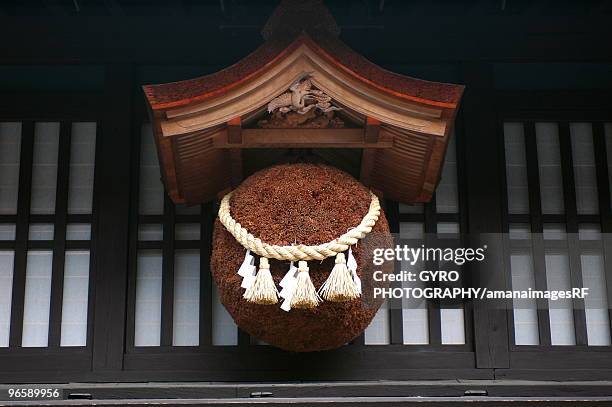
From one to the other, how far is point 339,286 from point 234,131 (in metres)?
0.93

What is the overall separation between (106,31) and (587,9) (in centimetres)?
281

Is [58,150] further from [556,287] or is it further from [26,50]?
[556,287]

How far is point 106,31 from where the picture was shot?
4.80 meters

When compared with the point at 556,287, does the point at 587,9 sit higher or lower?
higher

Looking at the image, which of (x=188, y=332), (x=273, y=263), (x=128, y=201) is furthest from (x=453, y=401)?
(x=128, y=201)

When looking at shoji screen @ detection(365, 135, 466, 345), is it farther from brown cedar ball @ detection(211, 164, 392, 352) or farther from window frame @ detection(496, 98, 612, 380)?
brown cedar ball @ detection(211, 164, 392, 352)

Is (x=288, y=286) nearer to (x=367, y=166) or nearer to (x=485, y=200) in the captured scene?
(x=367, y=166)

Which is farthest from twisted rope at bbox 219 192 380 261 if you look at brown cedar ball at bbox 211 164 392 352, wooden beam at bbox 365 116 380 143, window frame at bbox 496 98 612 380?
window frame at bbox 496 98 612 380

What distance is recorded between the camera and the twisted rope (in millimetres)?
3707

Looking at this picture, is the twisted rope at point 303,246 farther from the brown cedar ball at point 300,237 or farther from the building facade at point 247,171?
the building facade at point 247,171

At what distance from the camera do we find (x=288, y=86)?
388cm

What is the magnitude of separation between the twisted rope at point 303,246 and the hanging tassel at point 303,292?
6cm

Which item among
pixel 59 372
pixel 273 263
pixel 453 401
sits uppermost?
pixel 273 263

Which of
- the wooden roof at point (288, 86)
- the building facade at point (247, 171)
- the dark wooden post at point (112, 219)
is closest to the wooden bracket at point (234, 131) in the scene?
the wooden roof at point (288, 86)
